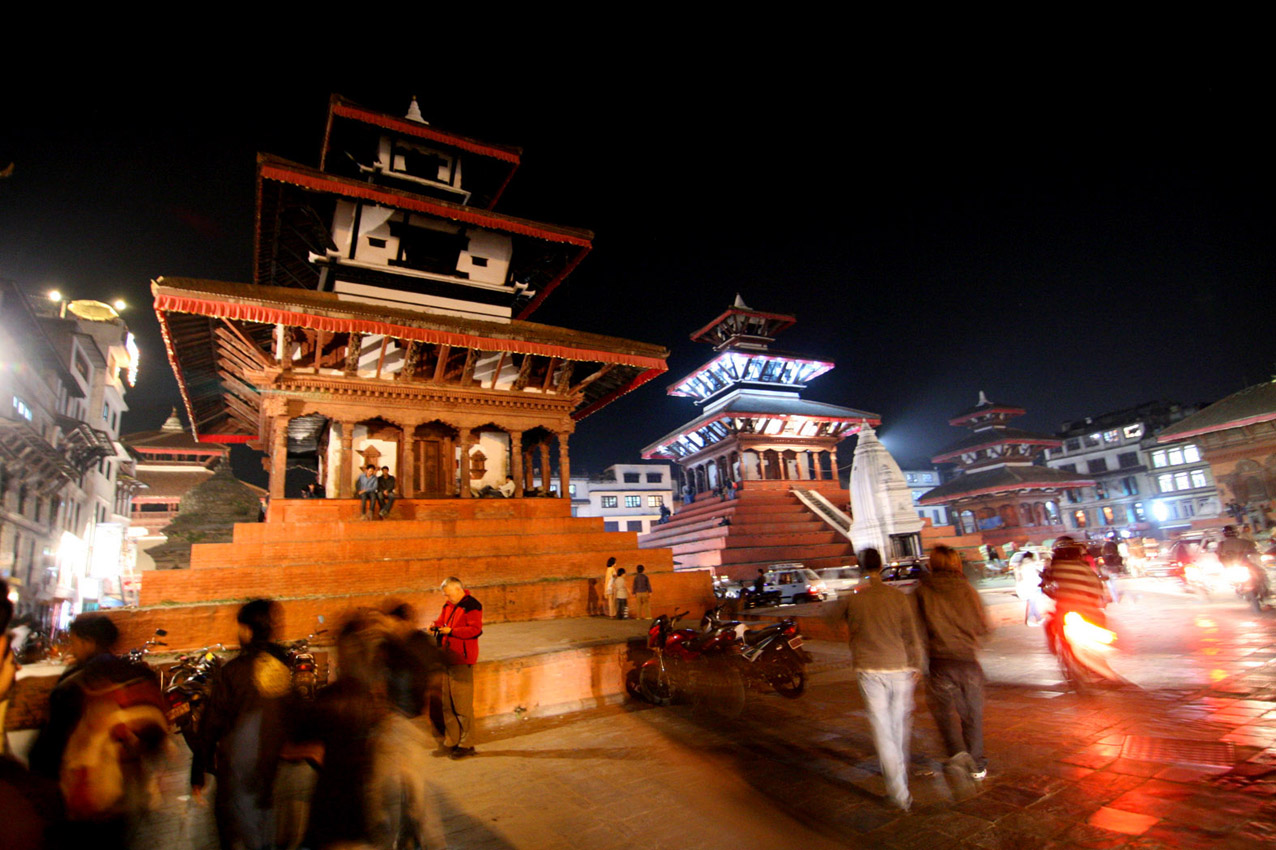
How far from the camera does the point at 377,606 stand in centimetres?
1008

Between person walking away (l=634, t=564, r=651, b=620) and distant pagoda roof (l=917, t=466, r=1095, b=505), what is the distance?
44231 mm

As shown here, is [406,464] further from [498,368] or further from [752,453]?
[752,453]

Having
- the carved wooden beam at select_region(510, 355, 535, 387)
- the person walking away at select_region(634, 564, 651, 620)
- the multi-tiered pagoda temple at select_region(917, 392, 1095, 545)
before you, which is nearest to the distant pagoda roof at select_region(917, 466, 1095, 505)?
the multi-tiered pagoda temple at select_region(917, 392, 1095, 545)

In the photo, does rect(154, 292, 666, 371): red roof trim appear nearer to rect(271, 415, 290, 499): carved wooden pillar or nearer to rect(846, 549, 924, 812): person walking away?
rect(271, 415, 290, 499): carved wooden pillar

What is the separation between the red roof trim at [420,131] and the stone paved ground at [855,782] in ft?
55.9

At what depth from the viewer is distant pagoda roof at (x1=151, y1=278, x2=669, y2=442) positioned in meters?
11.6

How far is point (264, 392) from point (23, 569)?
26603 mm

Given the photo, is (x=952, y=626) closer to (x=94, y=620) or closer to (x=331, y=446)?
(x=94, y=620)

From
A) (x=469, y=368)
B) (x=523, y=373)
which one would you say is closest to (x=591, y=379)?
(x=523, y=373)

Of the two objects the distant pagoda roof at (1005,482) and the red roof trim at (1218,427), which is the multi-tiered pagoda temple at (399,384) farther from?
the distant pagoda roof at (1005,482)

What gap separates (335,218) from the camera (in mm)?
16078

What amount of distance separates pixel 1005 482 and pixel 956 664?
49.6 m

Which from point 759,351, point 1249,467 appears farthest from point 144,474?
point 1249,467

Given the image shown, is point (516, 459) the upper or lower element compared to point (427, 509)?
upper
